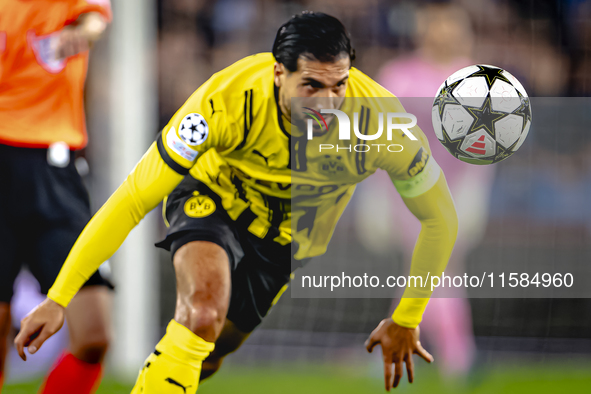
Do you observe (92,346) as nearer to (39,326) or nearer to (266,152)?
(39,326)

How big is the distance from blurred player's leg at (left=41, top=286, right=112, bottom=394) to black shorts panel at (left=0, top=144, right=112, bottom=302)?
0.08 m

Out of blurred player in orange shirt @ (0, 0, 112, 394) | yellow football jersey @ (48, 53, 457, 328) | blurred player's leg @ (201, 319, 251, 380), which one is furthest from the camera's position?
blurred player's leg @ (201, 319, 251, 380)

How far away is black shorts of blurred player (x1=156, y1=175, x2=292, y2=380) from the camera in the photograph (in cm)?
231

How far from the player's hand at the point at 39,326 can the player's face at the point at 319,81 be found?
1.06 meters

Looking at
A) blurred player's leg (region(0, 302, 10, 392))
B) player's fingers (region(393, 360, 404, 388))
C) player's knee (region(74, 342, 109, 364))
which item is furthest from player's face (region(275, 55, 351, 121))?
blurred player's leg (region(0, 302, 10, 392))

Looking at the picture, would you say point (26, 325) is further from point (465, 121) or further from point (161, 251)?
point (161, 251)

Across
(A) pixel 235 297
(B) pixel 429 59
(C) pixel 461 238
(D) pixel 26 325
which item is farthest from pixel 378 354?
(D) pixel 26 325

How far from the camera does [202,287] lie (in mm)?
2314

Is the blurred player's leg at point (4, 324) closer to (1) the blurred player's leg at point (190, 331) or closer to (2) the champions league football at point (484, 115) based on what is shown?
(1) the blurred player's leg at point (190, 331)

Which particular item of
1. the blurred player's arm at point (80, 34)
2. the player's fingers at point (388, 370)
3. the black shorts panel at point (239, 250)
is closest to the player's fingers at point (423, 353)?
the player's fingers at point (388, 370)

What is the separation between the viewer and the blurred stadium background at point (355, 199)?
467 centimetres

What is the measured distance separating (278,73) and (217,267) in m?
0.73

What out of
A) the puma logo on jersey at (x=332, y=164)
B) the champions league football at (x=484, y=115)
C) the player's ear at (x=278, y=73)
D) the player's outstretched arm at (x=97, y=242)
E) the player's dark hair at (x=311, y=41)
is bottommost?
the player's outstretched arm at (x=97, y=242)

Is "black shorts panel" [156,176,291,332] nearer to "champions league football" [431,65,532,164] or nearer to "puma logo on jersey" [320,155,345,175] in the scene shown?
"puma logo on jersey" [320,155,345,175]
